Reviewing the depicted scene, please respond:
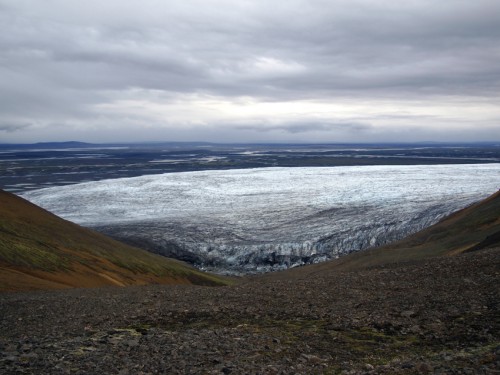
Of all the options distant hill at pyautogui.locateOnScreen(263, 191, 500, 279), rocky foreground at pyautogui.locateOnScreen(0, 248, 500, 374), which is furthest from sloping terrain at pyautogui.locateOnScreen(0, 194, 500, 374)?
distant hill at pyautogui.locateOnScreen(263, 191, 500, 279)

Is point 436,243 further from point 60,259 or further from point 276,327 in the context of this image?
point 276,327

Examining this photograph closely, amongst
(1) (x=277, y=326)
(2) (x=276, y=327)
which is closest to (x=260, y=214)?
(1) (x=277, y=326)

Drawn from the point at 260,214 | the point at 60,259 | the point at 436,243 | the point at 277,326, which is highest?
the point at 277,326

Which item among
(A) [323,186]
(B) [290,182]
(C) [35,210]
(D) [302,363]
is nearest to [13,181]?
(B) [290,182]

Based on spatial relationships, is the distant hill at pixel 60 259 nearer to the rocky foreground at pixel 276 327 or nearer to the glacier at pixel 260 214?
the rocky foreground at pixel 276 327

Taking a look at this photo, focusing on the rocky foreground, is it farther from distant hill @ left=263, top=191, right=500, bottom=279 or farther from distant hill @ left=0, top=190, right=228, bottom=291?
distant hill @ left=263, top=191, right=500, bottom=279

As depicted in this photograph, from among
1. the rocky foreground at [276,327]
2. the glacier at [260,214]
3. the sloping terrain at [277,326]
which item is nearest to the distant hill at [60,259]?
the sloping terrain at [277,326]

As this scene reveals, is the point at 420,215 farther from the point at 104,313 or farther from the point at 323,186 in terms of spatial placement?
the point at 104,313
